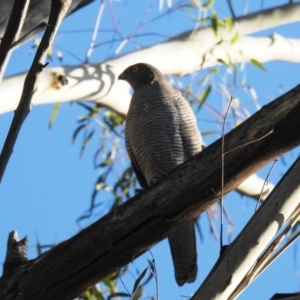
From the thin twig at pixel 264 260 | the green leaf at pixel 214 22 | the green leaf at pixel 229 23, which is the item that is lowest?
the thin twig at pixel 264 260

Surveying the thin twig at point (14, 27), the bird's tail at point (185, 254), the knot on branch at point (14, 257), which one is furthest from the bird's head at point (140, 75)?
the thin twig at point (14, 27)

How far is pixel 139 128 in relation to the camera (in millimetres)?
3455

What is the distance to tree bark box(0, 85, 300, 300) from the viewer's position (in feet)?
5.47

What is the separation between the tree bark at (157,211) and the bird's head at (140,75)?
1.90 metres

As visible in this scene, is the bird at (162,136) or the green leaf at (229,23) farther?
the green leaf at (229,23)

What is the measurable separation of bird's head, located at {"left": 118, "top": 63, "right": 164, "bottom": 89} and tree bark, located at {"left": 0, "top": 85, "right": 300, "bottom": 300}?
1904 mm

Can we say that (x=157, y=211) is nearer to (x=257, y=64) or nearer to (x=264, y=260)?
(x=264, y=260)

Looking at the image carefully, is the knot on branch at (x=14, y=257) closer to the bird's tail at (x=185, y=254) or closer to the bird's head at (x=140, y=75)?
the bird's tail at (x=185, y=254)

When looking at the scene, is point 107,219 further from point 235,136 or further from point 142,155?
point 142,155

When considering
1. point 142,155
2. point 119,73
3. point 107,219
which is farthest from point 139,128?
point 107,219

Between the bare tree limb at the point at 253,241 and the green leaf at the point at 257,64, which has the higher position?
the green leaf at the point at 257,64

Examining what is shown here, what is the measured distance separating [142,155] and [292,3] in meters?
1.37

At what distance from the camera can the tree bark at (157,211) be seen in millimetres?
1668

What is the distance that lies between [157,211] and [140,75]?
78.7 inches
